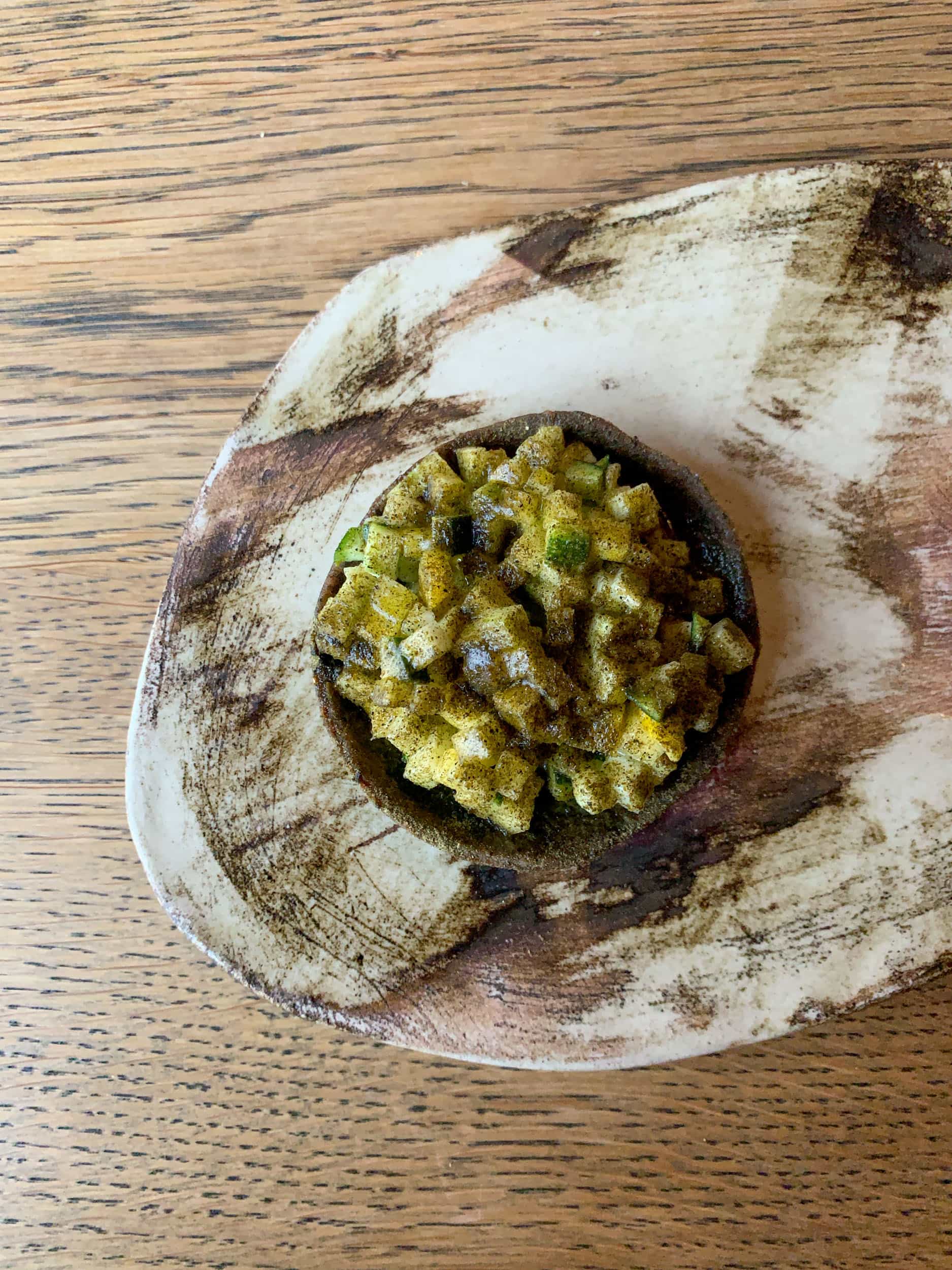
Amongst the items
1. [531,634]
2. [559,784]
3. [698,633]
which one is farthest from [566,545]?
[559,784]

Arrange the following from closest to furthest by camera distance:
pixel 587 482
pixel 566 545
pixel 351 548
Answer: pixel 566 545, pixel 587 482, pixel 351 548

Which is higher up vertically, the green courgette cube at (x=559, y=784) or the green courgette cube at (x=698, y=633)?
the green courgette cube at (x=698, y=633)

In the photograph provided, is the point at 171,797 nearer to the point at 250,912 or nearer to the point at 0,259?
the point at 250,912

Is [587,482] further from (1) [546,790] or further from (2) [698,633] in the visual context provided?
(1) [546,790]

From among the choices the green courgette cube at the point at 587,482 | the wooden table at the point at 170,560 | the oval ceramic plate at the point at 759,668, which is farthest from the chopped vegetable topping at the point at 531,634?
the wooden table at the point at 170,560

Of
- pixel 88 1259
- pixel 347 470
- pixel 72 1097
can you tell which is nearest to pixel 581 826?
pixel 347 470

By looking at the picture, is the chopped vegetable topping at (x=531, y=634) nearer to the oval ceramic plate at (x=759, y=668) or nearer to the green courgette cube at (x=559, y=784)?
the green courgette cube at (x=559, y=784)

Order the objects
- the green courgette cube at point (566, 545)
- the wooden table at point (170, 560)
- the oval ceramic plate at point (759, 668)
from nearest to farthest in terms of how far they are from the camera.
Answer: the green courgette cube at point (566, 545) < the oval ceramic plate at point (759, 668) < the wooden table at point (170, 560)
